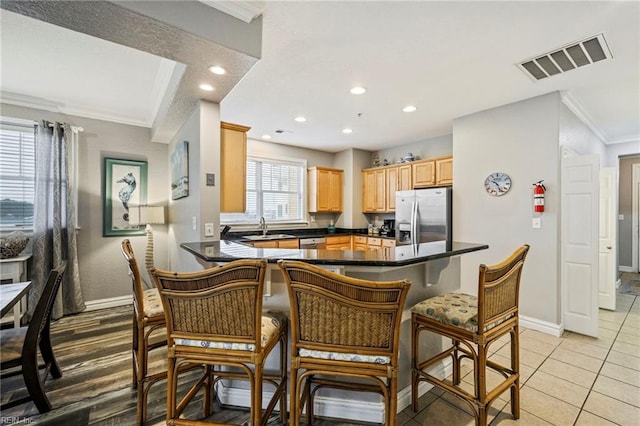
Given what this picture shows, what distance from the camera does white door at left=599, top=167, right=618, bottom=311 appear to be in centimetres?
359

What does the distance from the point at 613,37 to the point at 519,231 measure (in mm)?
1971

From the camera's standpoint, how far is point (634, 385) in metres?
2.14

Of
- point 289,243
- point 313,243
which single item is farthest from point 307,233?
point 289,243

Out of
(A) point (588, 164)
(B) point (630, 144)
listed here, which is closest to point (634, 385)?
(A) point (588, 164)

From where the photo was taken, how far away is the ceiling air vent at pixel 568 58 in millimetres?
2203

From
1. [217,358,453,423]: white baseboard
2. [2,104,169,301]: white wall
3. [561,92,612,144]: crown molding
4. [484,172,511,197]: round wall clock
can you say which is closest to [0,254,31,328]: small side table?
[2,104,169,301]: white wall

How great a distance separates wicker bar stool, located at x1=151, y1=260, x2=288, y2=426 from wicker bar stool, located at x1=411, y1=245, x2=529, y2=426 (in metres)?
1.04

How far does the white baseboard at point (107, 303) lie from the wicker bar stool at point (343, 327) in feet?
12.4

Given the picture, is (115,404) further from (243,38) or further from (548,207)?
(548,207)

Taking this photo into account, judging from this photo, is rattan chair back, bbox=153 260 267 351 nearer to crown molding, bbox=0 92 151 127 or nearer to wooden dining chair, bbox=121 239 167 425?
wooden dining chair, bbox=121 239 167 425

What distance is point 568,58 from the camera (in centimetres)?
240

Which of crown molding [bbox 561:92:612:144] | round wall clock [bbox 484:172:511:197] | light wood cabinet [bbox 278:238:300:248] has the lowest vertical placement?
light wood cabinet [bbox 278:238:300:248]

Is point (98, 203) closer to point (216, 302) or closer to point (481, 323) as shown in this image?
point (216, 302)

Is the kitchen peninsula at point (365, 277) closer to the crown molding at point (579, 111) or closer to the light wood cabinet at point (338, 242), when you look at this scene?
the crown molding at point (579, 111)
